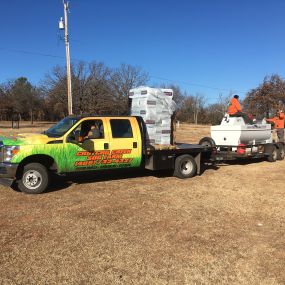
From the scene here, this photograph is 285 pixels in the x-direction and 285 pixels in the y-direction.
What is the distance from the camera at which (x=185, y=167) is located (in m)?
11.5

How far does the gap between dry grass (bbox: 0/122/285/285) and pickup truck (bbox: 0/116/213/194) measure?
0.51 metres

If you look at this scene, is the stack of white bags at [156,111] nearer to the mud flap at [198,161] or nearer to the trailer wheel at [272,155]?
the mud flap at [198,161]

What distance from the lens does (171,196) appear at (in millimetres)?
8977

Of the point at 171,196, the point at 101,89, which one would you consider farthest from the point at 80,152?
the point at 101,89

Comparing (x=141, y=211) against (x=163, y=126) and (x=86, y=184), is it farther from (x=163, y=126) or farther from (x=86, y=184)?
(x=163, y=126)

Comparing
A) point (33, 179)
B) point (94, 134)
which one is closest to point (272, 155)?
point (94, 134)

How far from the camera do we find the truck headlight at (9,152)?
346 inches

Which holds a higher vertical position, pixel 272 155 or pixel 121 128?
pixel 121 128

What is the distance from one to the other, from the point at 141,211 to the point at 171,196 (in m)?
1.50

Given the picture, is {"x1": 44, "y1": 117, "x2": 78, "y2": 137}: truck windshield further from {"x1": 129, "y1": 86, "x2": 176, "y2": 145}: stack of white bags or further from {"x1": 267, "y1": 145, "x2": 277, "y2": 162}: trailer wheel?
{"x1": 267, "y1": 145, "x2": 277, "y2": 162}: trailer wheel

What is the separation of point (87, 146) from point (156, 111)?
8.44ft

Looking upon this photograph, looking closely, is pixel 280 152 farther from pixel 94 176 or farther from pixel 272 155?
pixel 94 176

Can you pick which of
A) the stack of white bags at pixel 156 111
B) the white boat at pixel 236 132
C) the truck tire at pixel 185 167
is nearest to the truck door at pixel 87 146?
the stack of white bags at pixel 156 111

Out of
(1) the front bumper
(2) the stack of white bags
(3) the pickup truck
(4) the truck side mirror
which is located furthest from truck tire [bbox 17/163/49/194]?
(2) the stack of white bags
